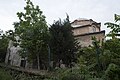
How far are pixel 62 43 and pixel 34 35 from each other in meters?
3.57

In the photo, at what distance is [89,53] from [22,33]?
40.9 ft

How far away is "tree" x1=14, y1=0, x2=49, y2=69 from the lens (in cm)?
2106

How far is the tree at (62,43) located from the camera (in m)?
18.6

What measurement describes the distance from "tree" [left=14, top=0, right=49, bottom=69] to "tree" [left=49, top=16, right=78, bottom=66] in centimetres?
149

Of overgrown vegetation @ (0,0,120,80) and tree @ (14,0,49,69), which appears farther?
tree @ (14,0,49,69)

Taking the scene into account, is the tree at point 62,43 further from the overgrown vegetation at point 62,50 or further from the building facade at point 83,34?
the building facade at point 83,34

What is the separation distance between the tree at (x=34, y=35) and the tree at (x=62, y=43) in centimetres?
149

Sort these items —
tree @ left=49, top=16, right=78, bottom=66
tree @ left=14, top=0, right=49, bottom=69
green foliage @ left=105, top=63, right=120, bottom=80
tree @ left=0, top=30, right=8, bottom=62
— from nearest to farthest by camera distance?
green foliage @ left=105, top=63, right=120, bottom=80, tree @ left=49, top=16, right=78, bottom=66, tree @ left=14, top=0, right=49, bottom=69, tree @ left=0, top=30, right=8, bottom=62

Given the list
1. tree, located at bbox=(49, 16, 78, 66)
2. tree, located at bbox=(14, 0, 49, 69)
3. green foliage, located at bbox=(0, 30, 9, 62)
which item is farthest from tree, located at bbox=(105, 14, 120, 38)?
green foliage, located at bbox=(0, 30, 9, 62)

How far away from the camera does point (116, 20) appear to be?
10750 millimetres

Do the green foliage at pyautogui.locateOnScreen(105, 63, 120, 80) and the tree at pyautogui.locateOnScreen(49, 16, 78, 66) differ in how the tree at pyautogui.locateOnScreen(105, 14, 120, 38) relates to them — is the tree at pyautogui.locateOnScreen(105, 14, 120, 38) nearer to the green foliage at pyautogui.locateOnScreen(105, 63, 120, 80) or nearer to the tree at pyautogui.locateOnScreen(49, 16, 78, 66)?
the green foliage at pyautogui.locateOnScreen(105, 63, 120, 80)

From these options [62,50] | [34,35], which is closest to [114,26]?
[62,50]

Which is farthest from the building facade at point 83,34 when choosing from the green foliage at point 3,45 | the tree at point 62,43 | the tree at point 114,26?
the tree at point 114,26

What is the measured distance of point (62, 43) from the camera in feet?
62.6
